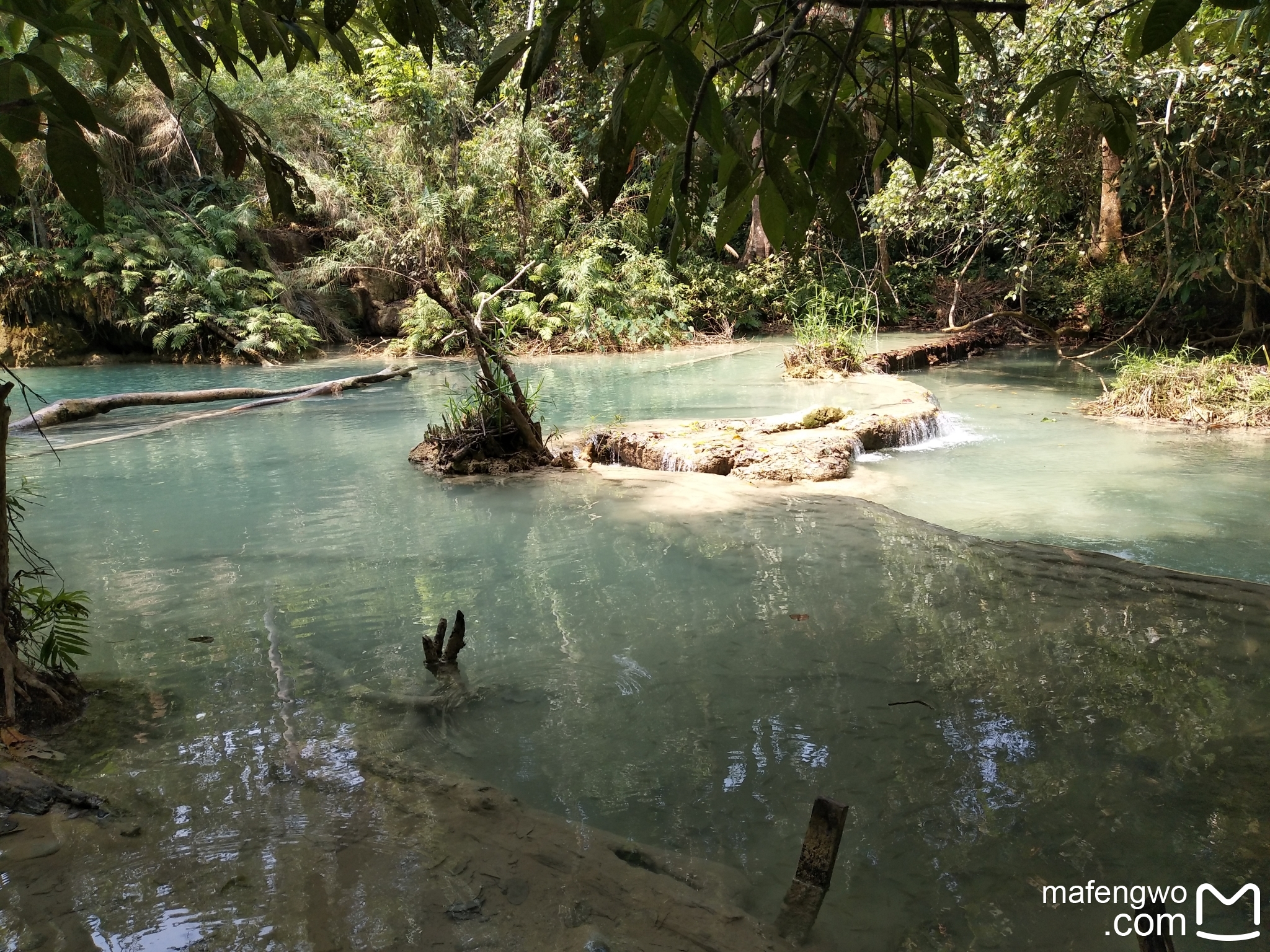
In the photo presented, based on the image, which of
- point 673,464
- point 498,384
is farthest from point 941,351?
point 498,384

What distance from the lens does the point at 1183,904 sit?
7.93 feet

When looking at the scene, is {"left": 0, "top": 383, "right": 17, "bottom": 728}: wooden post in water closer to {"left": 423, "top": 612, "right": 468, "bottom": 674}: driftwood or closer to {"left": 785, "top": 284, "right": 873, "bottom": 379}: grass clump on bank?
{"left": 423, "top": 612, "right": 468, "bottom": 674}: driftwood

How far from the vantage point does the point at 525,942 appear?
2115 millimetres

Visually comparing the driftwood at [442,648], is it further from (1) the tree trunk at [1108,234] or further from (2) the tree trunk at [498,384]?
(1) the tree trunk at [1108,234]

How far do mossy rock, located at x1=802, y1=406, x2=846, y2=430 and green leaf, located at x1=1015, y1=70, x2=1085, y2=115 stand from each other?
22.5 ft

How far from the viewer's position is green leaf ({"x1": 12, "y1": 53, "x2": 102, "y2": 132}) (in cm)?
118

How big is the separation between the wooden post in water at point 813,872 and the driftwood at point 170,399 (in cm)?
648

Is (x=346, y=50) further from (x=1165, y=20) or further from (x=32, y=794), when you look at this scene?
(x=32, y=794)

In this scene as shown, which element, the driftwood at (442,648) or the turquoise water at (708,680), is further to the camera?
the driftwood at (442,648)

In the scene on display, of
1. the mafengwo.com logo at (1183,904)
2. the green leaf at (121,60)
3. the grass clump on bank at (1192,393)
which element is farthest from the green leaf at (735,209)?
the grass clump on bank at (1192,393)

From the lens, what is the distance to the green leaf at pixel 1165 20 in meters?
1.23

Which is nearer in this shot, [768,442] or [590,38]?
[590,38]

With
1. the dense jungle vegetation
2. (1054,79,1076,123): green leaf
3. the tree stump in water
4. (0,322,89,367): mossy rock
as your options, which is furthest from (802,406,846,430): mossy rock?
(0,322,89,367): mossy rock

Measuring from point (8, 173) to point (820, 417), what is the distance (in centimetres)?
757
